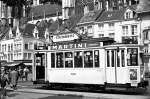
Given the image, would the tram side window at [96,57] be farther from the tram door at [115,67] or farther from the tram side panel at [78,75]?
the tram door at [115,67]

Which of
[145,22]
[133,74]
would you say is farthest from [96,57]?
[145,22]

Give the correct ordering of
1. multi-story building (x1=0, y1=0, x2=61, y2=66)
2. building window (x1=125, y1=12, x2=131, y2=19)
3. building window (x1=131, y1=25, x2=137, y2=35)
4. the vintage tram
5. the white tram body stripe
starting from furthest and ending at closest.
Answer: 1. multi-story building (x1=0, y1=0, x2=61, y2=66)
2. building window (x1=125, y1=12, x2=131, y2=19)
3. building window (x1=131, y1=25, x2=137, y2=35)
4. the white tram body stripe
5. the vintage tram

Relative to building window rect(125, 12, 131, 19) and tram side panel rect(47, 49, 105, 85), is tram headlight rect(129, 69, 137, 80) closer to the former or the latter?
tram side panel rect(47, 49, 105, 85)

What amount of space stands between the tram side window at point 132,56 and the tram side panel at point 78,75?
5.53ft

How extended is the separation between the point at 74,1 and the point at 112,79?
8114 centimetres

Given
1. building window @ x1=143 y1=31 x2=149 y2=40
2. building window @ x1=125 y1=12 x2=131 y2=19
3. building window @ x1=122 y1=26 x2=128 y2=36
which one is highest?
building window @ x1=125 y1=12 x2=131 y2=19

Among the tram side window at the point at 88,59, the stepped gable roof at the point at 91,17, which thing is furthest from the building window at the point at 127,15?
the tram side window at the point at 88,59

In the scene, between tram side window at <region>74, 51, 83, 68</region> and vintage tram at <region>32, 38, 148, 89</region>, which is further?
tram side window at <region>74, 51, 83, 68</region>

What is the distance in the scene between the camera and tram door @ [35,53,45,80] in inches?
1014

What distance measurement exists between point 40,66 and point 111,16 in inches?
1839

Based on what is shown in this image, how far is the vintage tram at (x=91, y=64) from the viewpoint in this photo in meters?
20.7

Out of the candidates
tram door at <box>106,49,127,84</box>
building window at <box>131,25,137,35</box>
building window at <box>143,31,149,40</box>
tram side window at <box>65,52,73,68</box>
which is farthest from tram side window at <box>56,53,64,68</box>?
building window at <box>131,25,137,35</box>

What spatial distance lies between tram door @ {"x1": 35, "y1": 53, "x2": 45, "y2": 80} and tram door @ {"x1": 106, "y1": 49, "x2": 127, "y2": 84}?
236 inches

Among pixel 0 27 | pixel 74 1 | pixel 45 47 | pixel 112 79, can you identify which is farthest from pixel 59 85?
pixel 0 27
